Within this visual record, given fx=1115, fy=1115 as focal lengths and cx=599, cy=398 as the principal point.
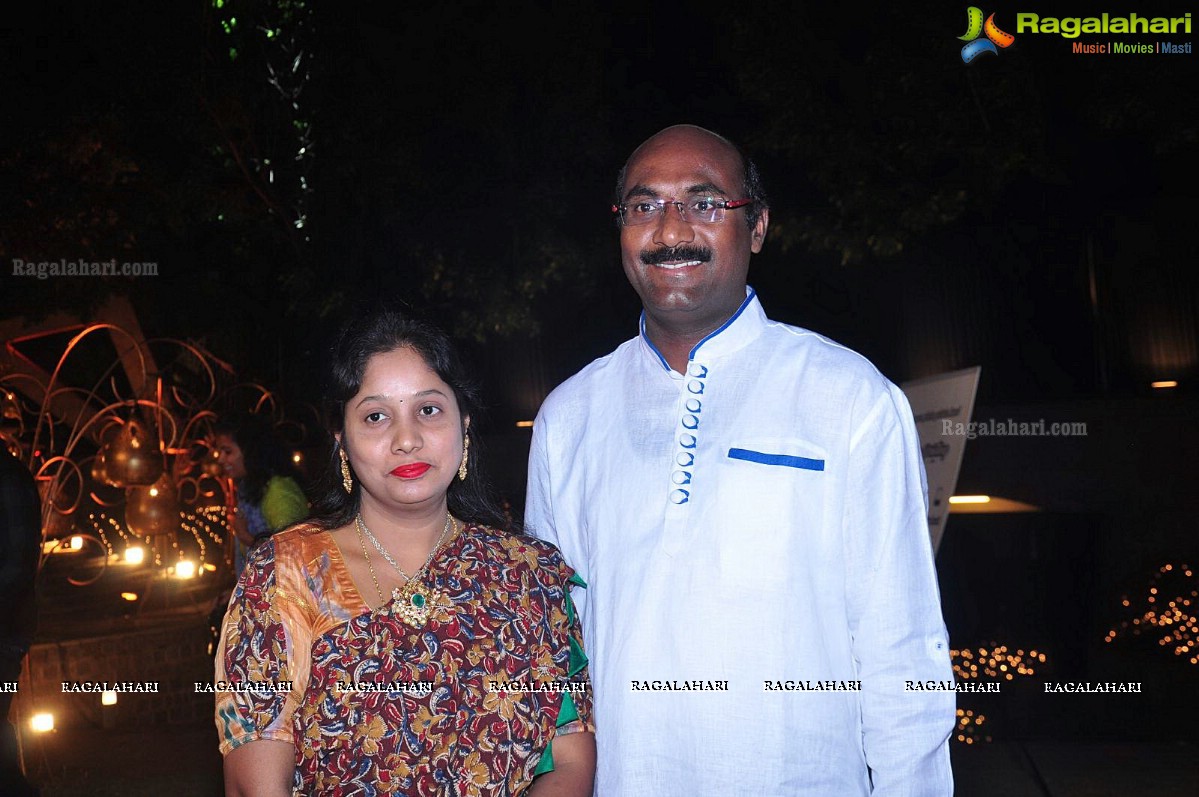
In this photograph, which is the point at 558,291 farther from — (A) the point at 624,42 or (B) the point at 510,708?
(B) the point at 510,708

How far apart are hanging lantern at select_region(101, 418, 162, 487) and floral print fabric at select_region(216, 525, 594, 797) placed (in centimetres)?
503

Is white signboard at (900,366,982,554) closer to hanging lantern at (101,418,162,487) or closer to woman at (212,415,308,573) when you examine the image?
woman at (212,415,308,573)

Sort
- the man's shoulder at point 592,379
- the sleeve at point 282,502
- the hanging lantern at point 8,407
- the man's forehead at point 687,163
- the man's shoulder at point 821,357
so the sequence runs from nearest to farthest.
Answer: the man's shoulder at point 821,357 → the man's forehead at point 687,163 → the man's shoulder at point 592,379 → the sleeve at point 282,502 → the hanging lantern at point 8,407

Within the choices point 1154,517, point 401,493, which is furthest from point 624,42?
point 401,493

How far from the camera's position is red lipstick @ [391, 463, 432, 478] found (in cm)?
195

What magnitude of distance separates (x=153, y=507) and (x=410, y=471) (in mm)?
5649

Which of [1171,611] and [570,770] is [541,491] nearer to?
[570,770]

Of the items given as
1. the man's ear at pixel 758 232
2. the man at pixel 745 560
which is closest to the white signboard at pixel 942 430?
the man's ear at pixel 758 232

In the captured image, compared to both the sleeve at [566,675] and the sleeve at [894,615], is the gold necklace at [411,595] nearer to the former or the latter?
the sleeve at [566,675]

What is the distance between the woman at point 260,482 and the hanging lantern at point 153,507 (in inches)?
67.6

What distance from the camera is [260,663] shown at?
177 cm

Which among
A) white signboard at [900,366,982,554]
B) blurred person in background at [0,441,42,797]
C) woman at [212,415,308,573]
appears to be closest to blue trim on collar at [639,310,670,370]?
white signboard at [900,366,982,554]

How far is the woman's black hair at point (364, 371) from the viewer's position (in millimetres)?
2014

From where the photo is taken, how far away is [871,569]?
6.64ft
